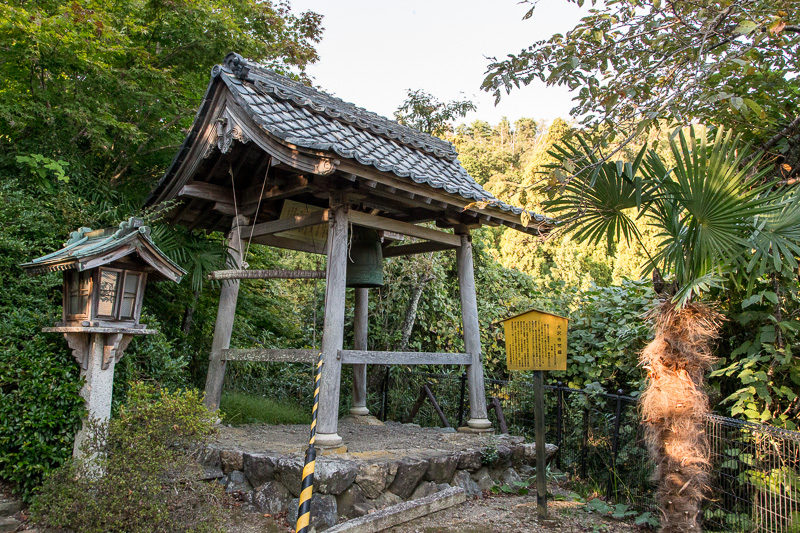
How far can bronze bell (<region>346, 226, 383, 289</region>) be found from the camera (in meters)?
6.55

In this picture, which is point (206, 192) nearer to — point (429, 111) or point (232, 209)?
point (232, 209)

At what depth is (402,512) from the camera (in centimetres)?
473

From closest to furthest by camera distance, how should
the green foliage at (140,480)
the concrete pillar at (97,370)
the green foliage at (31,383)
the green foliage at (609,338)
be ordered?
the green foliage at (140,480) < the green foliage at (31,383) < the concrete pillar at (97,370) < the green foliage at (609,338)

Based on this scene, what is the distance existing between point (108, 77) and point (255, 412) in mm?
4564

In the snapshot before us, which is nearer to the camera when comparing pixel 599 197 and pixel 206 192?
pixel 599 197

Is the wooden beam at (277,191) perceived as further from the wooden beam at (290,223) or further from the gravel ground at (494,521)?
the gravel ground at (494,521)

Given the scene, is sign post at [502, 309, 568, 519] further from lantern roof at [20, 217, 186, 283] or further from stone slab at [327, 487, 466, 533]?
lantern roof at [20, 217, 186, 283]

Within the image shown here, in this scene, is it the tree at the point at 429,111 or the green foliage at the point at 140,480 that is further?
the tree at the point at 429,111

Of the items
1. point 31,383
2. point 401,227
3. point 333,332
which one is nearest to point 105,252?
point 31,383

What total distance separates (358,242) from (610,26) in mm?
3461

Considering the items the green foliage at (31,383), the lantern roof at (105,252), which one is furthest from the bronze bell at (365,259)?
the green foliage at (31,383)

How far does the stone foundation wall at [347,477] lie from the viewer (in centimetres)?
457

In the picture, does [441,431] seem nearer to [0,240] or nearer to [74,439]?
[74,439]

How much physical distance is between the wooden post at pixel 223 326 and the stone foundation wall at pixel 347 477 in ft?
3.13
